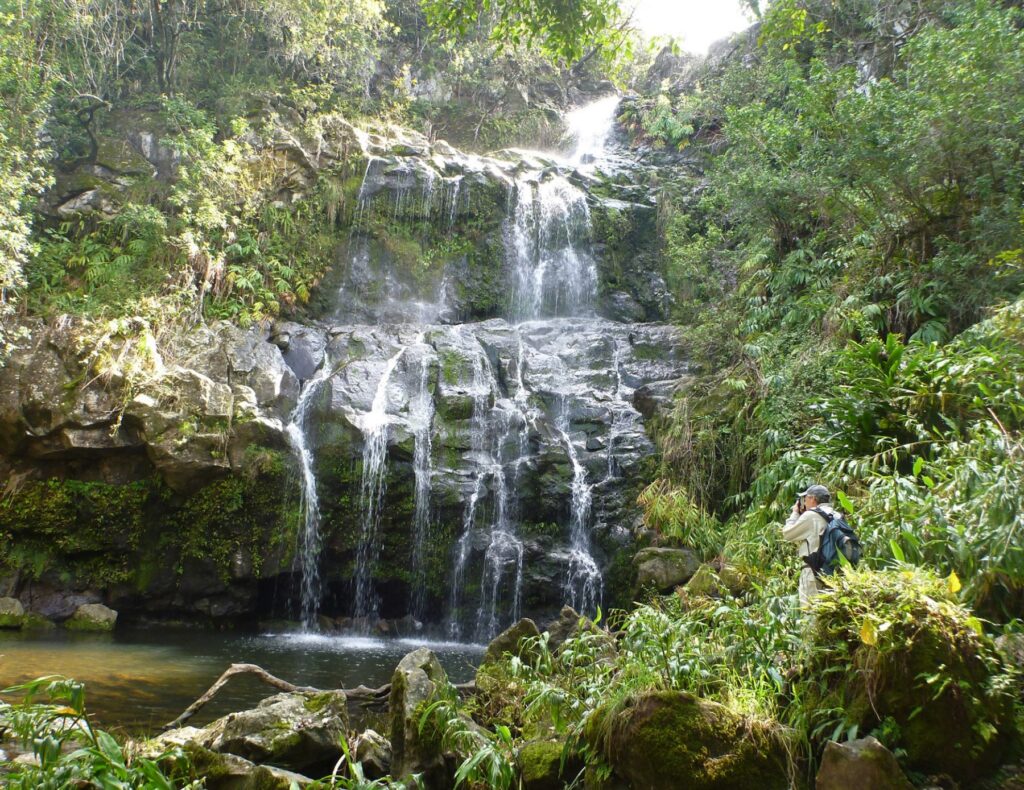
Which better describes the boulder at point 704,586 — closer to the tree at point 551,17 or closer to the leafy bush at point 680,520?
the leafy bush at point 680,520

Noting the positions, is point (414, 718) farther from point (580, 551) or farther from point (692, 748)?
point (580, 551)

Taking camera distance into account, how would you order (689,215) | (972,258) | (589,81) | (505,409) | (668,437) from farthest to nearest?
(589,81) → (689,215) → (505,409) → (668,437) → (972,258)

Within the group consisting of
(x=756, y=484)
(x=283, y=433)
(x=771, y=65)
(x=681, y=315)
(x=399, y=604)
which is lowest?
(x=399, y=604)

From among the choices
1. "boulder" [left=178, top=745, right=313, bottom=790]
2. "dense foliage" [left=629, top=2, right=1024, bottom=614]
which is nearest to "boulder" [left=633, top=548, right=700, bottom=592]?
"dense foliage" [left=629, top=2, right=1024, bottom=614]

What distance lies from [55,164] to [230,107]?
4347mm

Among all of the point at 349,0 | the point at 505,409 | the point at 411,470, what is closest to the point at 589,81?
the point at 349,0

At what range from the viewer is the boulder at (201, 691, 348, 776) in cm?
454

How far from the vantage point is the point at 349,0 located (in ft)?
57.9

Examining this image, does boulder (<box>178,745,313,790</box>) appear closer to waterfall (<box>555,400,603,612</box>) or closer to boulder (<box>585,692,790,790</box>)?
boulder (<box>585,692,790,790</box>)

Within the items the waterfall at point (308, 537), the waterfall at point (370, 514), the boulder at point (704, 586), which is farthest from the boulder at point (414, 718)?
the waterfall at point (308, 537)

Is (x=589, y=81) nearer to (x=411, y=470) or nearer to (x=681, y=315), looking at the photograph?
(x=681, y=315)

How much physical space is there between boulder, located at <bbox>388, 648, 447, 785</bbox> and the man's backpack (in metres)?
2.86

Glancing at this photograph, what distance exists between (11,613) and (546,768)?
394 inches

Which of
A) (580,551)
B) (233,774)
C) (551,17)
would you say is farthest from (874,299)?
(233,774)
